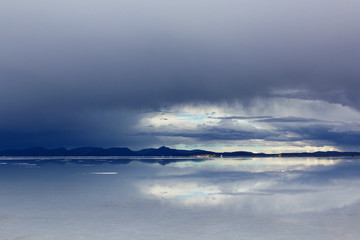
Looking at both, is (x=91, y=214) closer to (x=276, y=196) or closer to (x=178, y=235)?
(x=178, y=235)

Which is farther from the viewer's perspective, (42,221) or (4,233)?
(42,221)

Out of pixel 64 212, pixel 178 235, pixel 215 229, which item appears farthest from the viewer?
pixel 64 212

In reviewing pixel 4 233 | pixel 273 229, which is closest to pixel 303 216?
pixel 273 229

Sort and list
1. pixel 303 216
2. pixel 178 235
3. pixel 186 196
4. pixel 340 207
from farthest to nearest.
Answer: pixel 186 196 → pixel 340 207 → pixel 303 216 → pixel 178 235

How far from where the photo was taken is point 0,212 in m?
20.3

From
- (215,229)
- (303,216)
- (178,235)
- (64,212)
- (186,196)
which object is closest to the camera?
(178,235)

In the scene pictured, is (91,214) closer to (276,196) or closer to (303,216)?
(303,216)

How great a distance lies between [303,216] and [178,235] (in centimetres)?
732

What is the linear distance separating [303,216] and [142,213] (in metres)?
7.95

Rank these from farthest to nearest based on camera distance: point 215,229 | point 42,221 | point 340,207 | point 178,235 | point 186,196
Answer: point 186,196 < point 340,207 < point 42,221 < point 215,229 < point 178,235

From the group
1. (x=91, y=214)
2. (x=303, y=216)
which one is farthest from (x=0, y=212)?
(x=303, y=216)

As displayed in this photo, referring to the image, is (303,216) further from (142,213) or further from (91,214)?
(91,214)

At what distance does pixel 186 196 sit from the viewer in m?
27.0

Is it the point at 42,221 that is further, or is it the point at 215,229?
the point at 42,221
